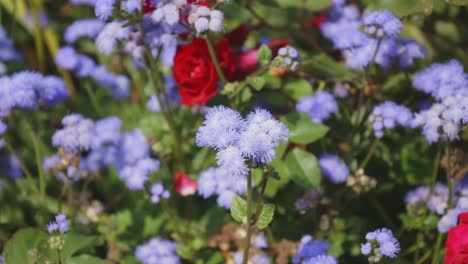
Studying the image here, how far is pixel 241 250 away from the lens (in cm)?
172

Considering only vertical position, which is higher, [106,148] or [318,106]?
[106,148]

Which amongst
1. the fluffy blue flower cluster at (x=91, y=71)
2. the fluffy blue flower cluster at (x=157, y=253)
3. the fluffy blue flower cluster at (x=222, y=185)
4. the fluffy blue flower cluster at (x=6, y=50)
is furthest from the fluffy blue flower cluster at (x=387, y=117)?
the fluffy blue flower cluster at (x=6, y=50)

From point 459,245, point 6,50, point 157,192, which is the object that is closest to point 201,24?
point 157,192

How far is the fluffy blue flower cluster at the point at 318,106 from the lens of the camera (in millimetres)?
1756

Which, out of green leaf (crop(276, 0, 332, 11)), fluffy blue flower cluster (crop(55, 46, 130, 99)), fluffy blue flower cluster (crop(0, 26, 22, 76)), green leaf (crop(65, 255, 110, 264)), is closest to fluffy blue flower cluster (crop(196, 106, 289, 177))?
green leaf (crop(65, 255, 110, 264))

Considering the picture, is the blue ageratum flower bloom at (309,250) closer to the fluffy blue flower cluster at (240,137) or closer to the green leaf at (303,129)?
the green leaf at (303,129)

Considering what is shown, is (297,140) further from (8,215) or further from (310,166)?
(8,215)

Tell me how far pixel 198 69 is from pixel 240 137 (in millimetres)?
584

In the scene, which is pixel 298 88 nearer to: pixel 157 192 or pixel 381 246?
pixel 157 192

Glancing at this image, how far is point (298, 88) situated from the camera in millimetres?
1889

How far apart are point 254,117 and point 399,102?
3.54ft

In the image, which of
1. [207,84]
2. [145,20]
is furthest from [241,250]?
[145,20]

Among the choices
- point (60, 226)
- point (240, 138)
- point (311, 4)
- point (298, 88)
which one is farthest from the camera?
point (311, 4)

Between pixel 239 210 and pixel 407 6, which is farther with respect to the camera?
pixel 407 6
